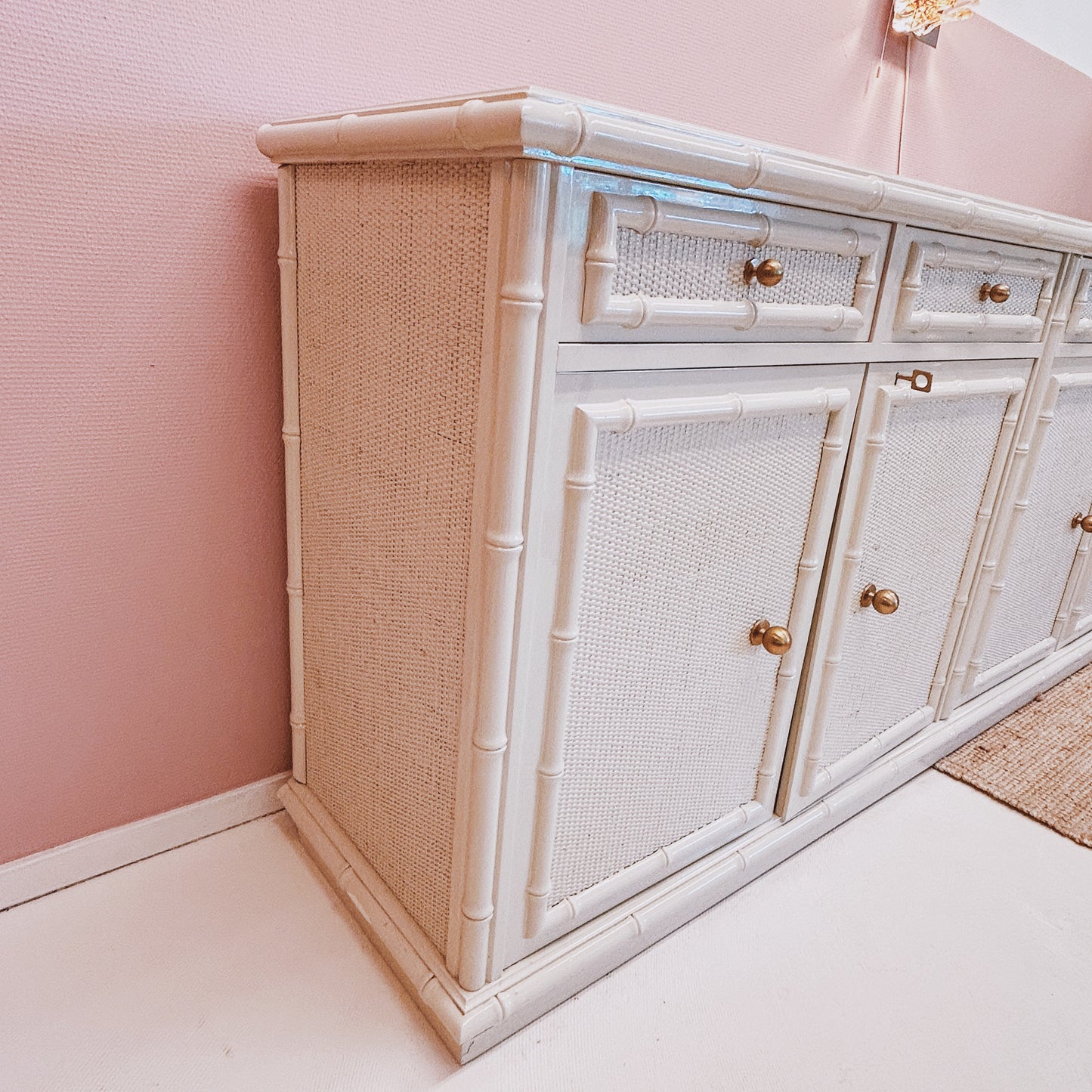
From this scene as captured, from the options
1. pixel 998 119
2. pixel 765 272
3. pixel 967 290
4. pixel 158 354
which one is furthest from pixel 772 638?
pixel 998 119

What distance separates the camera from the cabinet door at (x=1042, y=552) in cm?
125

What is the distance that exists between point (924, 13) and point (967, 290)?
2.54 ft

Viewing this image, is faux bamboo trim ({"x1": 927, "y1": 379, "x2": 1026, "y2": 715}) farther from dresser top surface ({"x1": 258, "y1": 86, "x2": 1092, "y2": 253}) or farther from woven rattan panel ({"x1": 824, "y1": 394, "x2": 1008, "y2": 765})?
dresser top surface ({"x1": 258, "y1": 86, "x2": 1092, "y2": 253})

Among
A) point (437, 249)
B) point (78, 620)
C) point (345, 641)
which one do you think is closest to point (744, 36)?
point (437, 249)

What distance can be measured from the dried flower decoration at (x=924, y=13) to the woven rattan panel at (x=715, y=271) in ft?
3.05

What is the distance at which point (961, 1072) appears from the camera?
835 millimetres

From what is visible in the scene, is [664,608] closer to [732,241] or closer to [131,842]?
[732,241]

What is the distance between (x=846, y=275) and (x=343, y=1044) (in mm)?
888

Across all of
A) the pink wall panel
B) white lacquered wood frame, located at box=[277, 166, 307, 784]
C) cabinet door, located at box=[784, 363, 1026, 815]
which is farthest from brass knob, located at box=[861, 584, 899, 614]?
the pink wall panel

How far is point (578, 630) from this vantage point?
2.41 ft

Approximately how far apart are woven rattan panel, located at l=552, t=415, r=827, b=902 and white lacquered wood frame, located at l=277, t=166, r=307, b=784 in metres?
0.39

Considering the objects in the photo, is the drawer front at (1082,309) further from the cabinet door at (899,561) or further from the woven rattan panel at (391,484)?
the woven rattan panel at (391,484)

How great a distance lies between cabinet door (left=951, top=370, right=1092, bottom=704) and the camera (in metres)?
1.25

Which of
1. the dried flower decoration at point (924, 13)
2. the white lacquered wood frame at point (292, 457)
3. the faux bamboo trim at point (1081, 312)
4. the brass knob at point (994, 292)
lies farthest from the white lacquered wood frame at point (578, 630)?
the dried flower decoration at point (924, 13)
